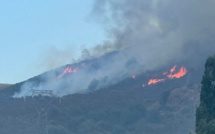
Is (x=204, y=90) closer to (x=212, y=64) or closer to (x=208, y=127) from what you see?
(x=212, y=64)

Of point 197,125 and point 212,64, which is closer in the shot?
point 197,125

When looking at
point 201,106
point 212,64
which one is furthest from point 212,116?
point 212,64

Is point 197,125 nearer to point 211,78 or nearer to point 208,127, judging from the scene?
point 208,127

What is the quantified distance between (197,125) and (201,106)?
15.1ft

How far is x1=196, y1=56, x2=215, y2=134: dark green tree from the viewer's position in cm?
12140

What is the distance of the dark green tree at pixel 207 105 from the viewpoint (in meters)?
121

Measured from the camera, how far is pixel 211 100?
132m

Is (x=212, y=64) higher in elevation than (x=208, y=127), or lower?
higher

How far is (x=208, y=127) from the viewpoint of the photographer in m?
121

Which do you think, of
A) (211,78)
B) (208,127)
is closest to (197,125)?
(208,127)

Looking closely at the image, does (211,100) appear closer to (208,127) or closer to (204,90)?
(204,90)

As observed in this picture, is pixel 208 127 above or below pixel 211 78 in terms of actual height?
below

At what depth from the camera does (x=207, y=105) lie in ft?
427

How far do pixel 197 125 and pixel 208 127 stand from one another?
3527mm
